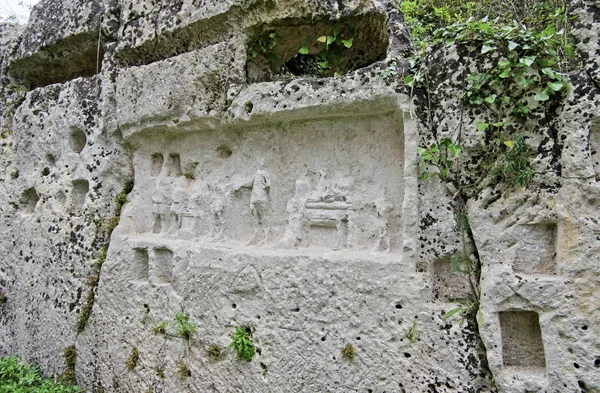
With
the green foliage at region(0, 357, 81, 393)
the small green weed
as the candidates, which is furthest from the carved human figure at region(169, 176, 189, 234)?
the green foliage at region(0, 357, 81, 393)

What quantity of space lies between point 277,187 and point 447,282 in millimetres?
1527

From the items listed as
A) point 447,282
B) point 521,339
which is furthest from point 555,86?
point 521,339

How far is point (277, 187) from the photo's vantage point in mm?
3699

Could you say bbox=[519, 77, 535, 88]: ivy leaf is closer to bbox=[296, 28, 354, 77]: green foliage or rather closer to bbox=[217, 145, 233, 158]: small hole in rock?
bbox=[296, 28, 354, 77]: green foliage

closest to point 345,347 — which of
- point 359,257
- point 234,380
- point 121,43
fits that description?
point 359,257

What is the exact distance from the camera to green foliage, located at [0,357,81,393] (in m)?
4.11

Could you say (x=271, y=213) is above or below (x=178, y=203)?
below

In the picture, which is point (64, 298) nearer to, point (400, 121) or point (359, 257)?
point (359, 257)

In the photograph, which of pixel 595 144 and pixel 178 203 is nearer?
pixel 595 144

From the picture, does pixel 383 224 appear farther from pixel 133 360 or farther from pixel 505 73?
pixel 133 360

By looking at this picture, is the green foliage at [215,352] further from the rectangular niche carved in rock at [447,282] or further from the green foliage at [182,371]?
the rectangular niche carved in rock at [447,282]

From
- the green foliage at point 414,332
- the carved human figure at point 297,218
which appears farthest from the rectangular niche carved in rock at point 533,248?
the carved human figure at point 297,218

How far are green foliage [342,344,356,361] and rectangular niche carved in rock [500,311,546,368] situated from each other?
910mm

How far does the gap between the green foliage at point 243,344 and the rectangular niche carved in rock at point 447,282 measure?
1409mm
